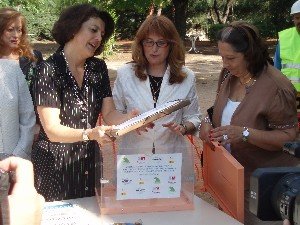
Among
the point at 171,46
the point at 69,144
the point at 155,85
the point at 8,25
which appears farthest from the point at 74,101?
the point at 8,25

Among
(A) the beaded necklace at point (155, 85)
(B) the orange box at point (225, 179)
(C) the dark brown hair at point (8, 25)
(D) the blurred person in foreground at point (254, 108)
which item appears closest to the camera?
(B) the orange box at point (225, 179)

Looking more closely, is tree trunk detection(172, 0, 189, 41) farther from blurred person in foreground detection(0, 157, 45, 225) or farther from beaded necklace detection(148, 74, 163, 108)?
blurred person in foreground detection(0, 157, 45, 225)

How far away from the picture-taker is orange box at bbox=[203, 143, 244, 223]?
2422 mm

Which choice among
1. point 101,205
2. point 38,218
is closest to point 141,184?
point 101,205

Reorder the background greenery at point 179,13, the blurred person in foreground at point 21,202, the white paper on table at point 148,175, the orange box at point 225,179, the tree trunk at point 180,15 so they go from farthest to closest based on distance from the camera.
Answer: the background greenery at point 179,13 → the tree trunk at point 180,15 → the white paper on table at point 148,175 → the orange box at point 225,179 → the blurred person in foreground at point 21,202

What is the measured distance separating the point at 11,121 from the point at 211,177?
3.72ft

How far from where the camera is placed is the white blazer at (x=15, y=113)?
2742 millimetres

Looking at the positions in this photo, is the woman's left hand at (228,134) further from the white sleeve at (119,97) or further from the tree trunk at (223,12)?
the tree trunk at (223,12)

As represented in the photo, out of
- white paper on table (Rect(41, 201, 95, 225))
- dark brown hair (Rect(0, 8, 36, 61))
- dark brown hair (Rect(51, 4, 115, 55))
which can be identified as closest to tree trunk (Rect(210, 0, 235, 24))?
dark brown hair (Rect(0, 8, 36, 61))

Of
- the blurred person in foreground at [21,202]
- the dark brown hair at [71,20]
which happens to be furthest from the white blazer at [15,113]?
the blurred person in foreground at [21,202]

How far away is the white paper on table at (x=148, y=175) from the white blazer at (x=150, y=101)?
271mm

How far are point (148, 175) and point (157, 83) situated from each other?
2.23 feet

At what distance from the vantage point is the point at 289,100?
2.72m

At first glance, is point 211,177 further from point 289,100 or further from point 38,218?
point 38,218
